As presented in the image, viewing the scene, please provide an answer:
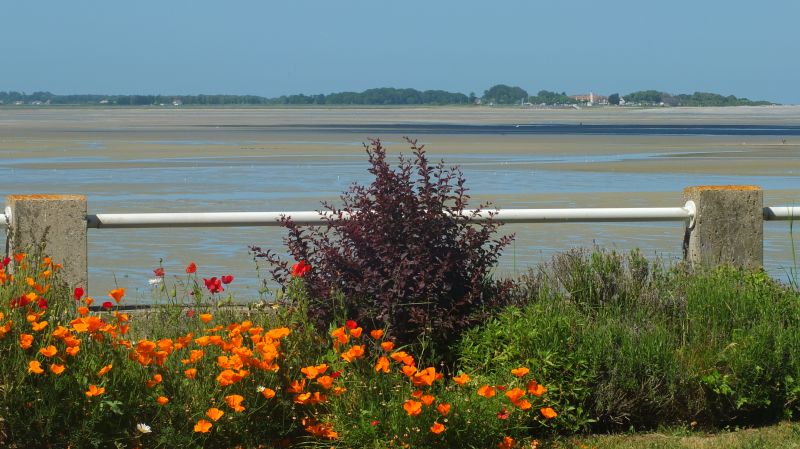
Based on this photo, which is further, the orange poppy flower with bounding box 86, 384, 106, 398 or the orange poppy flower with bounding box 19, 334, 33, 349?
the orange poppy flower with bounding box 19, 334, 33, 349

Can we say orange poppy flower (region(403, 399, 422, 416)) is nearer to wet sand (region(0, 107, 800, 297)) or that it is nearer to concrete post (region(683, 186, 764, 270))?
concrete post (region(683, 186, 764, 270))

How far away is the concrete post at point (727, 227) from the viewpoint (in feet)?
23.9

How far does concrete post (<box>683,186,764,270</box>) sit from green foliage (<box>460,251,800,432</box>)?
1.09 m

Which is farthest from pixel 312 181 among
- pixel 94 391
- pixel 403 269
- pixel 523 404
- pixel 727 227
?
pixel 94 391

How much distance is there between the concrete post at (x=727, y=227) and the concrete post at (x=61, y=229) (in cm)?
370

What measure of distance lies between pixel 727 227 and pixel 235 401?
3.78 meters

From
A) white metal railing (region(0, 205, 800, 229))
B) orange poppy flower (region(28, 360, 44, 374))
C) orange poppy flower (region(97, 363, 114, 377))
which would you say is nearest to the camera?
orange poppy flower (region(28, 360, 44, 374))

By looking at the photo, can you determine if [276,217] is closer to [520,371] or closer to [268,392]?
[268,392]

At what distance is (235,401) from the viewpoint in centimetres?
476

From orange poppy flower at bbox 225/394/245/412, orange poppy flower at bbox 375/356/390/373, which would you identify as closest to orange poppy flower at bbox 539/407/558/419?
orange poppy flower at bbox 375/356/390/373

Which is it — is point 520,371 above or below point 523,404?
above

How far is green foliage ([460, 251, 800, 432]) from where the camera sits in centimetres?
546

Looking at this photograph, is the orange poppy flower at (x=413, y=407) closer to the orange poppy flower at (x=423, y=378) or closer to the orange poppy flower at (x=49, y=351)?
the orange poppy flower at (x=423, y=378)

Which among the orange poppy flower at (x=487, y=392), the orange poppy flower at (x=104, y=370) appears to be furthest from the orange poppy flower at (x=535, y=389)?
the orange poppy flower at (x=104, y=370)
